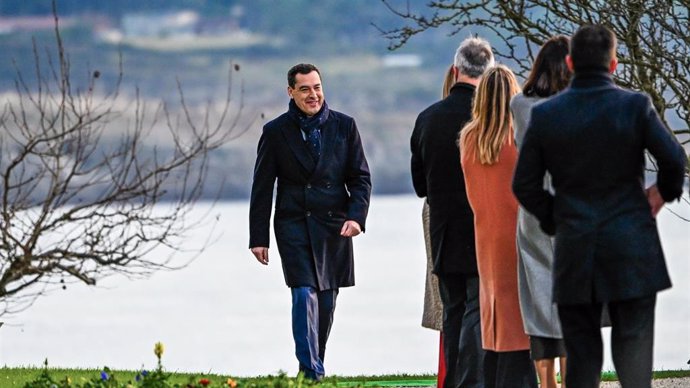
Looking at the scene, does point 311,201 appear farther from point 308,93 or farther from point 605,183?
point 605,183

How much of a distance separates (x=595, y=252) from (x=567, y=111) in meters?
0.61

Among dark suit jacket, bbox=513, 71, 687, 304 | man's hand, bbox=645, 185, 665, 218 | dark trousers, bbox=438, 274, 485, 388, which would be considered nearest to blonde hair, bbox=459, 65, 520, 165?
dark trousers, bbox=438, 274, 485, 388

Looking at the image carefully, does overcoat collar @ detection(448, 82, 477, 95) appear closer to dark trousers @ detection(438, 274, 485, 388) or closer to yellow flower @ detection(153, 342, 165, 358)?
dark trousers @ detection(438, 274, 485, 388)

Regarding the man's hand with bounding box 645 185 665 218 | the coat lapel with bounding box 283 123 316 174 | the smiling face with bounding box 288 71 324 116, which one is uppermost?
the smiling face with bounding box 288 71 324 116

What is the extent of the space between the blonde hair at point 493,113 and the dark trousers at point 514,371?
1017mm

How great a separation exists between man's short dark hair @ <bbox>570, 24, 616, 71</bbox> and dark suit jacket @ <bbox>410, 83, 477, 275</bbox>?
5.32 ft

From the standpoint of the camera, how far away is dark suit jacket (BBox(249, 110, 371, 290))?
8.53 m

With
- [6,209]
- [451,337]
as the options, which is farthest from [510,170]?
[6,209]

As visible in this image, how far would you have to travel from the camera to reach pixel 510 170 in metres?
6.88

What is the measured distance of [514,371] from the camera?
6871 millimetres

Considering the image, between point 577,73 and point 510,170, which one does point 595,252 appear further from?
point 510,170

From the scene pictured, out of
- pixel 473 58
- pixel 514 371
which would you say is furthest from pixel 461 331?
pixel 473 58

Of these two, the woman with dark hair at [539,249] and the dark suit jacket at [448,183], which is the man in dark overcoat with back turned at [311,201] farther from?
the woman with dark hair at [539,249]

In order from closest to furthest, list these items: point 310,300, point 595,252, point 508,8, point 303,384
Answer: point 595,252
point 303,384
point 310,300
point 508,8
